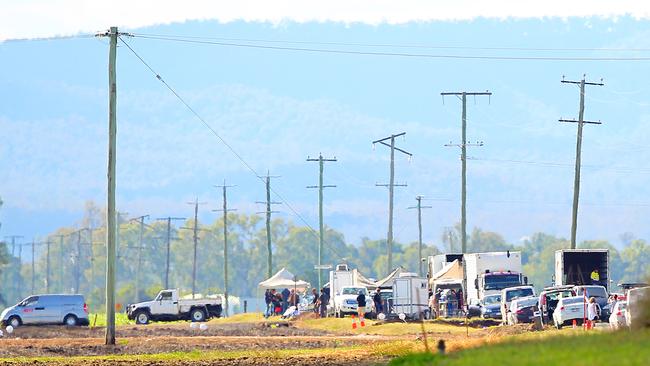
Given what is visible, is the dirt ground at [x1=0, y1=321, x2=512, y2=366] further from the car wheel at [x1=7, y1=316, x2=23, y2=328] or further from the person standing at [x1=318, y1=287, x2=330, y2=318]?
the person standing at [x1=318, y1=287, x2=330, y2=318]

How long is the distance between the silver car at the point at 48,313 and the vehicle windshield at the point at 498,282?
21.2 metres

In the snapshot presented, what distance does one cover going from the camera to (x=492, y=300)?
85000 millimetres

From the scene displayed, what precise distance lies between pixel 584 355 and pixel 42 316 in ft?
228

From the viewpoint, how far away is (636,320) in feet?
106

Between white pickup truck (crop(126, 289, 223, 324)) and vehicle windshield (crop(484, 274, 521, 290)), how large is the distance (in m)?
19.7

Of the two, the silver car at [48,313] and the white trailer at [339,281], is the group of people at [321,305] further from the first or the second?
the silver car at [48,313]

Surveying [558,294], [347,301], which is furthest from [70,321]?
[558,294]

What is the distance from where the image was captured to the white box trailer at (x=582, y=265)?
3199 inches

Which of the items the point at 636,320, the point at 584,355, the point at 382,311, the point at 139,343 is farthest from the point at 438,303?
the point at 584,355

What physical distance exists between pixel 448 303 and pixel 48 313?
67.9ft

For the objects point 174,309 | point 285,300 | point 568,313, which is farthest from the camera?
point 285,300

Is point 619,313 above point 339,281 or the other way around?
above

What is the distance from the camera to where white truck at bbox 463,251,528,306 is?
3425 inches

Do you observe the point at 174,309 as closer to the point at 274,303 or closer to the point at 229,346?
the point at 274,303
